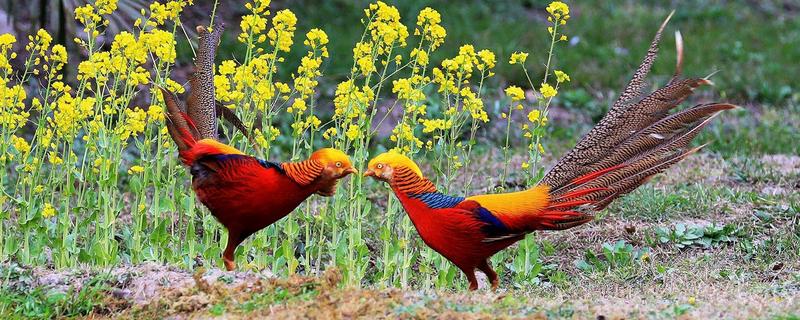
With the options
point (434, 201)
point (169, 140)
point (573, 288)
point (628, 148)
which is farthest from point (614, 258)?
point (169, 140)

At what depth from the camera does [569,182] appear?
221 inches

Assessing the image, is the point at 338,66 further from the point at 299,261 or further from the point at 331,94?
the point at 299,261

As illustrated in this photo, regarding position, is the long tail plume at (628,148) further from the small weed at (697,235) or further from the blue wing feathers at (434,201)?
the small weed at (697,235)

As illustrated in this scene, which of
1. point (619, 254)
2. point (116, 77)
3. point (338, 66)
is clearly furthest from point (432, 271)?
point (338, 66)

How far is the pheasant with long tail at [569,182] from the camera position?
527 cm

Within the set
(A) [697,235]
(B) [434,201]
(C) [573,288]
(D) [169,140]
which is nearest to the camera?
(B) [434,201]

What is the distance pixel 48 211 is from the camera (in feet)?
19.4

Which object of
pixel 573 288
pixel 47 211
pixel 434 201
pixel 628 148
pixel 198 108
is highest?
pixel 198 108

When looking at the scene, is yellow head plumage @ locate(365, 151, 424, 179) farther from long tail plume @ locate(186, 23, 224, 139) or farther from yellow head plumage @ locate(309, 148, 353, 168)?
long tail plume @ locate(186, 23, 224, 139)

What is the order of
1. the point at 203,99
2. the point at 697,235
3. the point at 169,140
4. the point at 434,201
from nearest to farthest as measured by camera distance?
the point at 434,201 → the point at 203,99 → the point at 169,140 → the point at 697,235

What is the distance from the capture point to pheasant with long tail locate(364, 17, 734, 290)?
5.27 metres

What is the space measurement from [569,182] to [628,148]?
0.33 metres

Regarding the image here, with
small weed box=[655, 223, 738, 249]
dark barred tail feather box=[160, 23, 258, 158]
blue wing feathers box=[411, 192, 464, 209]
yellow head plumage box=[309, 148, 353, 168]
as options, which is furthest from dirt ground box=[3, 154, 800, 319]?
dark barred tail feather box=[160, 23, 258, 158]

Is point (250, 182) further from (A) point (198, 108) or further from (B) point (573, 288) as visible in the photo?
(B) point (573, 288)
